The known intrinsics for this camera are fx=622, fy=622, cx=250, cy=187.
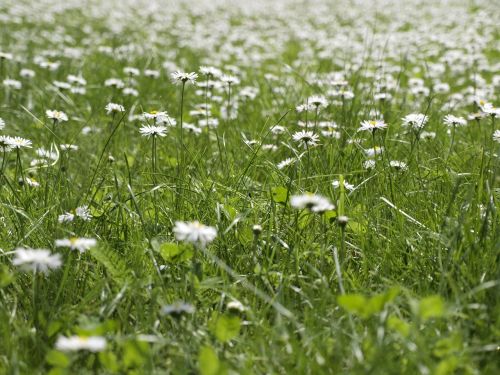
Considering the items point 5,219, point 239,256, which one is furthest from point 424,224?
point 5,219

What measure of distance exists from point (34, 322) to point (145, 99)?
2.49 m

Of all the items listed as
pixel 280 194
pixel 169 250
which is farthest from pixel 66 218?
pixel 280 194

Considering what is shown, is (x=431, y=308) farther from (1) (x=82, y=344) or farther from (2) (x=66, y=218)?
(2) (x=66, y=218)

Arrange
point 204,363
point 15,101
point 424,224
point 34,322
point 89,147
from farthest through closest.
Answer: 1. point 15,101
2. point 89,147
3. point 424,224
4. point 34,322
5. point 204,363

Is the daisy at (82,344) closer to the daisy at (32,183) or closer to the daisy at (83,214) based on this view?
the daisy at (83,214)

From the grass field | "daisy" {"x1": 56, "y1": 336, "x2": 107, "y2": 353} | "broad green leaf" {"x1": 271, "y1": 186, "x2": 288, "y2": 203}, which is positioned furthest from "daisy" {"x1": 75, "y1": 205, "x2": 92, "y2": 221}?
"daisy" {"x1": 56, "y1": 336, "x2": 107, "y2": 353}

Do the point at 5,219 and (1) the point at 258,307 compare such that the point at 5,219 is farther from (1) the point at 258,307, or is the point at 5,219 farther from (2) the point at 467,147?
(2) the point at 467,147

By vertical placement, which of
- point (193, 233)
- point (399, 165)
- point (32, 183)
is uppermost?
point (193, 233)

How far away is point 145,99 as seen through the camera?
3893mm

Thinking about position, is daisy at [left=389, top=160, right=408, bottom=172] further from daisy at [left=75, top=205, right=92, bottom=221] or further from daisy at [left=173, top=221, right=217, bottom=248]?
daisy at [left=75, top=205, right=92, bottom=221]

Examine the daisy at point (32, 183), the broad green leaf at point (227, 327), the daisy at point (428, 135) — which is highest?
the broad green leaf at point (227, 327)

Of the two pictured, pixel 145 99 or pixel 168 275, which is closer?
pixel 168 275

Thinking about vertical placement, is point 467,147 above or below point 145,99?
above

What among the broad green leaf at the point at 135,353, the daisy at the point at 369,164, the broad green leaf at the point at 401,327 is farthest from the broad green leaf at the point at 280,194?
the broad green leaf at the point at 135,353
